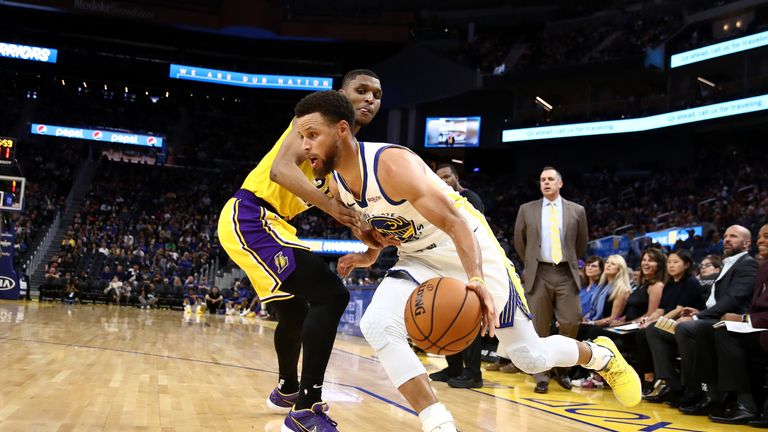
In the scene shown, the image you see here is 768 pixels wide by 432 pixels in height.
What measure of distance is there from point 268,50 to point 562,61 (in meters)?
13.9

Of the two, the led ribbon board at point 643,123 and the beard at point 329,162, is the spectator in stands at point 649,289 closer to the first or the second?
the beard at point 329,162

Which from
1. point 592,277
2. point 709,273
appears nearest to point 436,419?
point 709,273

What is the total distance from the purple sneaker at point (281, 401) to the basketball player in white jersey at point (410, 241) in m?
1.30

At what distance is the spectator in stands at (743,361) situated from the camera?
4930 millimetres

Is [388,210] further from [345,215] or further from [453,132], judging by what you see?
[453,132]

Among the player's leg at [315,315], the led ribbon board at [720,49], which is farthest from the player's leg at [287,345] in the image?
the led ribbon board at [720,49]

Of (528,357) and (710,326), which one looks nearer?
(528,357)

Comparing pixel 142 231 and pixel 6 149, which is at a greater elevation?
pixel 6 149

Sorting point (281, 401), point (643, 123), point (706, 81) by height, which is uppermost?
point (706, 81)

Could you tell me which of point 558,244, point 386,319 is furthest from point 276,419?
point 558,244

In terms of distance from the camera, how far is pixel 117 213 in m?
27.3

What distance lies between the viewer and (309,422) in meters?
3.39

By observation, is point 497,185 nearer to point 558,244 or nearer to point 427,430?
point 558,244

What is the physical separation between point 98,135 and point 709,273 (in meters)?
29.3
